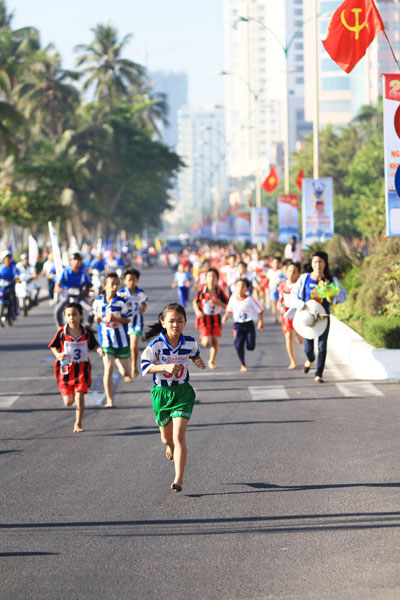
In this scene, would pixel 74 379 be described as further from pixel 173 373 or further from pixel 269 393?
pixel 269 393

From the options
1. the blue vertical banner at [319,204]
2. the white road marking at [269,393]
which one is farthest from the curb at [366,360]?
the blue vertical banner at [319,204]

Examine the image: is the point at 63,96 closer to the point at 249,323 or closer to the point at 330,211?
the point at 330,211

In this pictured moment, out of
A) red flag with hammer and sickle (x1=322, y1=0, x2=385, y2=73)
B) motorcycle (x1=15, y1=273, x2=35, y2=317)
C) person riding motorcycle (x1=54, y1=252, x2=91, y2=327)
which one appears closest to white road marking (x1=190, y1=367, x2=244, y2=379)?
person riding motorcycle (x1=54, y1=252, x2=91, y2=327)

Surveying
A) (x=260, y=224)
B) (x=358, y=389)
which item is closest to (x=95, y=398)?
(x=358, y=389)

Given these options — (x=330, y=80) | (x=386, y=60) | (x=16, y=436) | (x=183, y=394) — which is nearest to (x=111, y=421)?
(x=16, y=436)

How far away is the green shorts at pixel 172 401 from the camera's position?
30.1 feet

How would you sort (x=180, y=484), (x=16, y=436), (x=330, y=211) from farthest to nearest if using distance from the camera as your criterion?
(x=330, y=211)
(x=16, y=436)
(x=180, y=484)

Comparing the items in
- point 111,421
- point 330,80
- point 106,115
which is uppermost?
point 330,80

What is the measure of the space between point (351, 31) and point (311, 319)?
16.8 feet

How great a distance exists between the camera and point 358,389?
606 inches

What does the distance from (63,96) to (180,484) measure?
211ft

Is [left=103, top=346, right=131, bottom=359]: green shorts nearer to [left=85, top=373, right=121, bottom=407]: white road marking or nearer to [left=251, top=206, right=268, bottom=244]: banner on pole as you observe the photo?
[left=85, top=373, right=121, bottom=407]: white road marking

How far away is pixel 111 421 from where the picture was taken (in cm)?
1309

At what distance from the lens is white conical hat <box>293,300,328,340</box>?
52.0 feet
